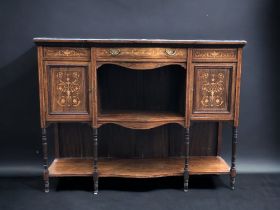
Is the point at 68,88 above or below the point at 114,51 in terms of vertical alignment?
below

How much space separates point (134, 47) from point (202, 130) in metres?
1.17

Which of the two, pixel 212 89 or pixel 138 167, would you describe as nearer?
pixel 212 89

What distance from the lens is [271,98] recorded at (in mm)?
3334

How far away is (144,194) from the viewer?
9.43ft

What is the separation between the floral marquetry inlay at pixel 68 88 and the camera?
2.68m

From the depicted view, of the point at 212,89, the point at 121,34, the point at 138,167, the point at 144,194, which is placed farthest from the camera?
the point at 121,34

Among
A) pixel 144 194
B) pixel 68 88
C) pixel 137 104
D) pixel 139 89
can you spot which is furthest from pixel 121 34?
pixel 144 194

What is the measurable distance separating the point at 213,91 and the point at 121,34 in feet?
3.45

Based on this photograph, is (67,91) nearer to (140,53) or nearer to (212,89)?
(140,53)

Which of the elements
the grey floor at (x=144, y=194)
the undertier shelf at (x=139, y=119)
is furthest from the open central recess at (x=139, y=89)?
the grey floor at (x=144, y=194)

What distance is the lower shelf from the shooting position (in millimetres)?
2904

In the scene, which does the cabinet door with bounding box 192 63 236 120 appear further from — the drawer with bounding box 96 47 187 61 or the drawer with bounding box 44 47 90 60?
the drawer with bounding box 44 47 90 60

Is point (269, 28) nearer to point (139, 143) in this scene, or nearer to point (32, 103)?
point (139, 143)

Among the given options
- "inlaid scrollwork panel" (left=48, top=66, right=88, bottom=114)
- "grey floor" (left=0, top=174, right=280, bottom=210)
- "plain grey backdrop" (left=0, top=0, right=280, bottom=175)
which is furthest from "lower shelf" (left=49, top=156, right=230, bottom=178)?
"inlaid scrollwork panel" (left=48, top=66, right=88, bottom=114)
